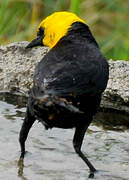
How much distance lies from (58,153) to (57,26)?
2.70 feet

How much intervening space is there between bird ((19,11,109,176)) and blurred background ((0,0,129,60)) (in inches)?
88.8

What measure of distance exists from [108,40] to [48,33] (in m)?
2.35

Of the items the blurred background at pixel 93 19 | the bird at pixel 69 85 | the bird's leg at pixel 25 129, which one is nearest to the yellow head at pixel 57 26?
the bird at pixel 69 85

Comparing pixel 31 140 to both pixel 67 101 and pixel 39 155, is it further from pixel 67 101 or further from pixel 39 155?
pixel 67 101

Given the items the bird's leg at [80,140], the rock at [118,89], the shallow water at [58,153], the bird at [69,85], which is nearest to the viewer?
the bird at [69,85]

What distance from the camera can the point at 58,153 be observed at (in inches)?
142

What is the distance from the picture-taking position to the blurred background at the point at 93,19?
234 inches

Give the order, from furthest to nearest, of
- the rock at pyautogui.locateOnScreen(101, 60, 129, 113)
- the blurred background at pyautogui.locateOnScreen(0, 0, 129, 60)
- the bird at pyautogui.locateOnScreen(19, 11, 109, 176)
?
the blurred background at pyautogui.locateOnScreen(0, 0, 129, 60) < the rock at pyautogui.locateOnScreen(101, 60, 129, 113) < the bird at pyautogui.locateOnScreen(19, 11, 109, 176)

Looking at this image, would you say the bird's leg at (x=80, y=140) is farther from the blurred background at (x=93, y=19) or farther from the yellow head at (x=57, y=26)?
the blurred background at (x=93, y=19)

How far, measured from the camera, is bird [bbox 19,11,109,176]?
9.87 feet

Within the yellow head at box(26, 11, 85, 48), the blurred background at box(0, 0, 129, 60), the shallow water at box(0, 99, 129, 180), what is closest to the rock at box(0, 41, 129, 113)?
the shallow water at box(0, 99, 129, 180)

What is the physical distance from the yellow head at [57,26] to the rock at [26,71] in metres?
0.67

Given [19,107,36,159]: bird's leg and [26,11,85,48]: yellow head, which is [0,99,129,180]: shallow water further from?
[26,11,85,48]: yellow head

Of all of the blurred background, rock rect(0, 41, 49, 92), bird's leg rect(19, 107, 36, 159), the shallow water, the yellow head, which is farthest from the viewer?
the blurred background
